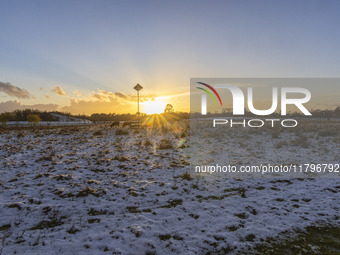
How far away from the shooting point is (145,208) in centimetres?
665

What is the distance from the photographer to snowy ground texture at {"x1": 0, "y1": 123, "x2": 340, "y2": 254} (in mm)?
4793

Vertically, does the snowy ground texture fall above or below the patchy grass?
above

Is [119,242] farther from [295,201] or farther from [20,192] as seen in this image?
[295,201]

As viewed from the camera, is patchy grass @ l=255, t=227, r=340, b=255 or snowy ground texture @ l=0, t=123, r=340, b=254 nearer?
patchy grass @ l=255, t=227, r=340, b=255

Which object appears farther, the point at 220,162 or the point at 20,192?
the point at 220,162

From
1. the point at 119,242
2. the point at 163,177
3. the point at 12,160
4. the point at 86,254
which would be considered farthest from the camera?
the point at 12,160

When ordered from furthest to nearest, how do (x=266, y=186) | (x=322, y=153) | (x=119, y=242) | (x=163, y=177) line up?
(x=322, y=153) < (x=163, y=177) < (x=266, y=186) < (x=119, y=242)

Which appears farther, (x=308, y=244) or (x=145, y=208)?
(x=145, y=208)

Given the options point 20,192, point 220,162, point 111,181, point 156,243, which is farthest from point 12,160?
point 220,162

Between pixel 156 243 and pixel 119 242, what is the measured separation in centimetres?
90

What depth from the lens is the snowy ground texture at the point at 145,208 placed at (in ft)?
15.7

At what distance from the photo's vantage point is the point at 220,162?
12.5 meters

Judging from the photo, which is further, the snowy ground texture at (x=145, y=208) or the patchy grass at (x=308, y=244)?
A: the snowy ground texture at (x=145, y=208)

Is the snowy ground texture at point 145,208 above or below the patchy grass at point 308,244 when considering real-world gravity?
above
